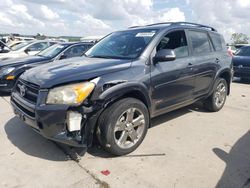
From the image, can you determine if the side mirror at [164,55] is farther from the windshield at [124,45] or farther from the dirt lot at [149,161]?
the dirt lot at [149,161]

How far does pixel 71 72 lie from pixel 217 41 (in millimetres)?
3743

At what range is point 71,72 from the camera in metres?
3.29

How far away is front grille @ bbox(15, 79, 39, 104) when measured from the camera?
3246 millimetres

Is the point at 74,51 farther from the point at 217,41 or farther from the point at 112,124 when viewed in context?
the point at 112,124

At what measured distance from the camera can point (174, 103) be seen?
14.3ft

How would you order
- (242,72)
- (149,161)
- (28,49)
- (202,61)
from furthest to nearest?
Result: 1. (242,72)
2. (28,49)
3. (202,61)
4. (149,161)

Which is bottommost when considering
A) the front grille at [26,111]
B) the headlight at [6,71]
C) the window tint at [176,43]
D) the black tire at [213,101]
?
the black tire at [213,101]

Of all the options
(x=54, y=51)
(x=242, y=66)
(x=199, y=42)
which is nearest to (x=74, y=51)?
(x=54, y=51)

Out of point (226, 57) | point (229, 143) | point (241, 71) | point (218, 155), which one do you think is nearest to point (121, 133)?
point (218, 155)

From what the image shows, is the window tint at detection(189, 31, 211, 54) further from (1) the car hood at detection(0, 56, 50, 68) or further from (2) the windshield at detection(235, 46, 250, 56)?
(2) the windshield at detection(235, 46, 250, 56)

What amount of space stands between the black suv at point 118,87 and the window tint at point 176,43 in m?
0.02

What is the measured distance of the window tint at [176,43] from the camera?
4161 millimetres

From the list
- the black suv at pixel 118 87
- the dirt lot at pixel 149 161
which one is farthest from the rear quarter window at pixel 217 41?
the dirt lot at pixel 149 161

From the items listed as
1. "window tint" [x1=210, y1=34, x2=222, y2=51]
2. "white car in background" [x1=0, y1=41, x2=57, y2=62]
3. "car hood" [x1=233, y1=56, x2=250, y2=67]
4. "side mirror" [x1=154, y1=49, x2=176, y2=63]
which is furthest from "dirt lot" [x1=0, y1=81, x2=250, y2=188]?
"car hood" [x1=233, y1=56, x2=250, y2=67]
